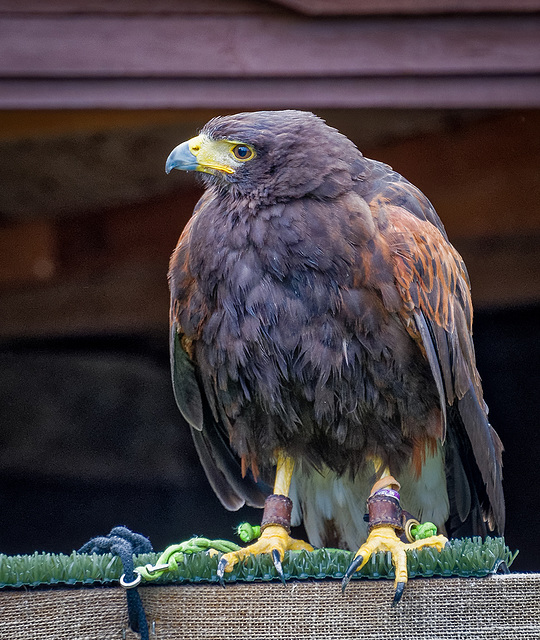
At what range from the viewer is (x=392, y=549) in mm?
1572

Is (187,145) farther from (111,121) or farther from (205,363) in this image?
(111,121)

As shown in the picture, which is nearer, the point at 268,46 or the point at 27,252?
the point at 268,46

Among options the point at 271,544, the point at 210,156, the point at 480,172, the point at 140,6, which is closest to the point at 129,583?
the point at 271,544

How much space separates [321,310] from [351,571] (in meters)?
0.64

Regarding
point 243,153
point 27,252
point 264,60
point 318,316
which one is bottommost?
point 318,316

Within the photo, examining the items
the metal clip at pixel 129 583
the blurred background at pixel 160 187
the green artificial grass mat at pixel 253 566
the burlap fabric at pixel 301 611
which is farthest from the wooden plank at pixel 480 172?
the metal clip at pixel 129 583

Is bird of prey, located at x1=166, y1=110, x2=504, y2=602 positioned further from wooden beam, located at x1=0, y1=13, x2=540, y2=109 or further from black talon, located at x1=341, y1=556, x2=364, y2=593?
wooden beam, located at x1=0, y1=13, x2=540, y2=109

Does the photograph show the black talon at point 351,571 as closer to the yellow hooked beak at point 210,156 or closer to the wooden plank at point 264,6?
the yellow hooked beak at point 210,156

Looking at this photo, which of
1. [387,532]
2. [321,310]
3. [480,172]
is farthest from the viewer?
[480,172]

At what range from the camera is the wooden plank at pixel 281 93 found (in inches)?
99.0

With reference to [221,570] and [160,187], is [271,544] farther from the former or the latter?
[160,187]

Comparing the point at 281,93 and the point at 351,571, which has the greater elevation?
the point at 281,93

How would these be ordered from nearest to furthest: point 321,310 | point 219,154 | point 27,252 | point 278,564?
point 278,564, point 321,310, point 219,154, point 27,252

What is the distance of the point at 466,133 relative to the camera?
3.22 meters
